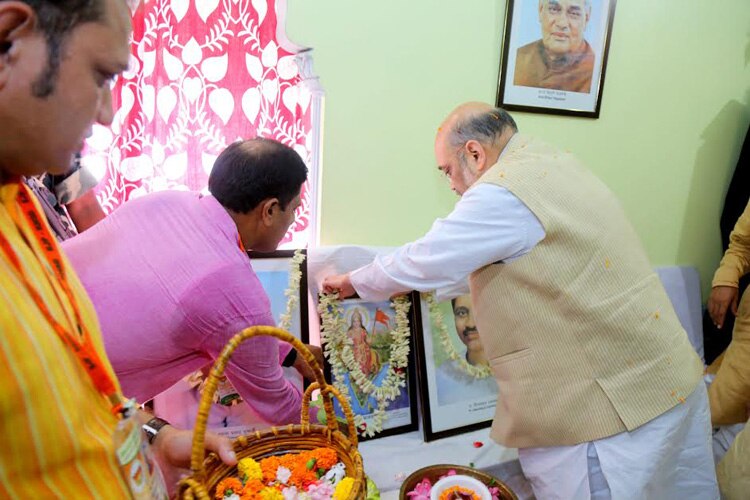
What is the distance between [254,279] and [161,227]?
218mm

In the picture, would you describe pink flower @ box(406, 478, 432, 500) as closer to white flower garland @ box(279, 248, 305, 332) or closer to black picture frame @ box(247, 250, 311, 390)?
black picture frame @ box(247, 250, 311, 390)

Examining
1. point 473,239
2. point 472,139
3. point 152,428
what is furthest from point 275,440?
point 472,139

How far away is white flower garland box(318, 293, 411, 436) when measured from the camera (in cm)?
149

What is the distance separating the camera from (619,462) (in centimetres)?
121

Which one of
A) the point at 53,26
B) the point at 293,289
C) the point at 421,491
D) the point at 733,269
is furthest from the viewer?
the point at 733,269

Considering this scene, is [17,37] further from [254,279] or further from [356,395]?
[356,395]

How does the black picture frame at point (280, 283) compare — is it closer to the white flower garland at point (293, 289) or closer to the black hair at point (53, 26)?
the white flower garland at point (293, 289)

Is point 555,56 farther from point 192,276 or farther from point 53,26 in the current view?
point 53,26

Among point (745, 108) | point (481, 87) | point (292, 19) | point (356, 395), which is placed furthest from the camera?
point (745, 108)

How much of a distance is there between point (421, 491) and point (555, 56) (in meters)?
1.55

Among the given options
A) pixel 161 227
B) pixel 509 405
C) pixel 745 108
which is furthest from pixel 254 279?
pixel 745 108

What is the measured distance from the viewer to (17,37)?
1.46 ft

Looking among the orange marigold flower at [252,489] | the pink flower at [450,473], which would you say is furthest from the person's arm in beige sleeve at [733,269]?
the orange marigold flower at [252,489]

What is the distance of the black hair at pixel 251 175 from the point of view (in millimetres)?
1099
